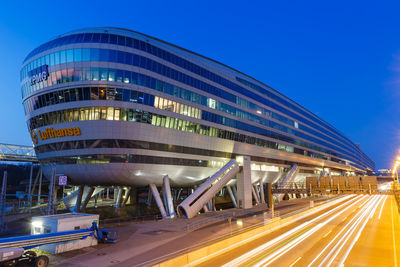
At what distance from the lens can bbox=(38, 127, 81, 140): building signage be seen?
3633 centimetres

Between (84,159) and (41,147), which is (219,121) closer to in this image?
(84,159)

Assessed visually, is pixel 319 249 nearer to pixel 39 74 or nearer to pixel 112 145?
pixel 112 145

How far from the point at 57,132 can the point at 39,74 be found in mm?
9183

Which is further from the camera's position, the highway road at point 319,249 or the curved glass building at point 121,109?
the curved glass building at point 121,109

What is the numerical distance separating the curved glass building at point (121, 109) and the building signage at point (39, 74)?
59mm

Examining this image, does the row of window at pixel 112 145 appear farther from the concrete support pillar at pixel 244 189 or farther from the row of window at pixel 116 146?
the concrete support pillar at pixel 244 189

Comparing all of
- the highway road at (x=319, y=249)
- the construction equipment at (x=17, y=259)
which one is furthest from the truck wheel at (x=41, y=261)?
the highway road at (x=319, y=249)

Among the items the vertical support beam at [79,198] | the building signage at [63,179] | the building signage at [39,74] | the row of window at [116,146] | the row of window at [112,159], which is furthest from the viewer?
the vertical support beam at [79,198]

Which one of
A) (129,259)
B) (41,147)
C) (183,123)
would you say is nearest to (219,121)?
(183,123)

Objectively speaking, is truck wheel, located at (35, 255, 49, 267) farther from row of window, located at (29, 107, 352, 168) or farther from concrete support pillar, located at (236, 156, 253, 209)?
concrete support pillar, located at (236, 156, 253, 209)

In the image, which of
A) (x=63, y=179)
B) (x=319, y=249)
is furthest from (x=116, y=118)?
(x=319, y=249)

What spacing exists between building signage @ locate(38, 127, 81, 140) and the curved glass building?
0.50 feet

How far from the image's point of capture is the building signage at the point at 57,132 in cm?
3633

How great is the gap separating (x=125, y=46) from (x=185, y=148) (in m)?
18.9
